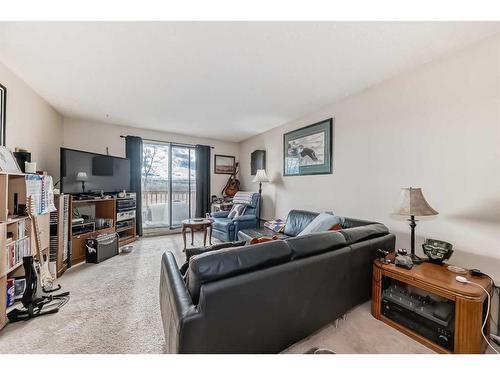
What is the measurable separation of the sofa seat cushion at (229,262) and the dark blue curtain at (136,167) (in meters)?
3.66

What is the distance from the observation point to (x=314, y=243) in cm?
142

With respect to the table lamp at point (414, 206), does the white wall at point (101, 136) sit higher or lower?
higher

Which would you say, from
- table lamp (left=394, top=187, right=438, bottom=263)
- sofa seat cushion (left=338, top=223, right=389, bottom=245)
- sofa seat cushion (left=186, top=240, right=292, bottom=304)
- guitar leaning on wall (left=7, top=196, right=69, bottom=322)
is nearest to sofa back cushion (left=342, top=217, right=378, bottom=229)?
sofa seat cushion (left=338, top=223, right=389, bottom=245)

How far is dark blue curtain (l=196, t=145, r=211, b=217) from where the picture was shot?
4.92 metres

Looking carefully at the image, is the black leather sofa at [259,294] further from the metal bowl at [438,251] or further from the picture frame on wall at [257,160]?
the picture frame on wall at [257,160]

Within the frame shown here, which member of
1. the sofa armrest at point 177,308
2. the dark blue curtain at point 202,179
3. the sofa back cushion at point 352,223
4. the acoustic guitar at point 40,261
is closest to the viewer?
the sofa armrest at point 177,308

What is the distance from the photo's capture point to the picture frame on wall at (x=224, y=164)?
524 centimetres

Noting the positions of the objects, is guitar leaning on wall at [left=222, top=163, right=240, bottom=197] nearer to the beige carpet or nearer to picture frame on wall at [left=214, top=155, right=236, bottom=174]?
picture frame on wall at [left=214, top=155, right=236, bottom=174]

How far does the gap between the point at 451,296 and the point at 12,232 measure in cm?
350

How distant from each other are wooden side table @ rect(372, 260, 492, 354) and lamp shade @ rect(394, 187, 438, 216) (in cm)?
44

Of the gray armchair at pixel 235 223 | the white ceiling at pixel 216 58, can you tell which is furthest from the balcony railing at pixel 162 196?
the white ceiling at pixel 216 58
